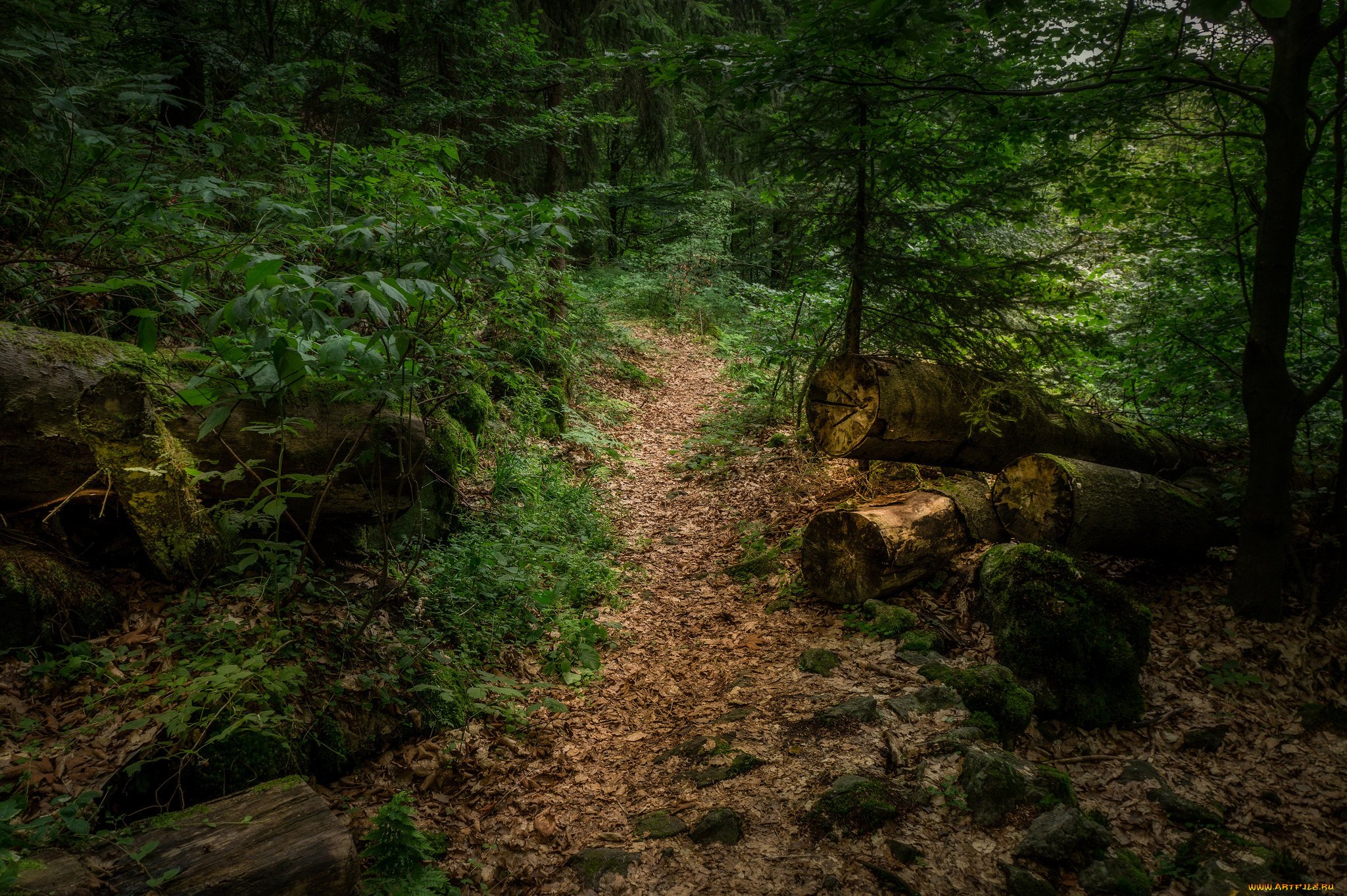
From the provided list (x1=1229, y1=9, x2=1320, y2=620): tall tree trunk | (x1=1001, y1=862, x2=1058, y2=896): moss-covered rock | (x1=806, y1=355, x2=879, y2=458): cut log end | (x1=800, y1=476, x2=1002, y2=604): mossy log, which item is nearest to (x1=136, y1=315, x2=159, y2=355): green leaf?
(x1=1001, y1=862, x2=1058, y2=896): moss-covered rock

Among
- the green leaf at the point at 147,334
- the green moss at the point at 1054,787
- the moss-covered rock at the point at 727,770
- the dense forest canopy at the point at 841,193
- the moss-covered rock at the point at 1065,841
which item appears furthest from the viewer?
the moss-covered rock at the point at 727,770

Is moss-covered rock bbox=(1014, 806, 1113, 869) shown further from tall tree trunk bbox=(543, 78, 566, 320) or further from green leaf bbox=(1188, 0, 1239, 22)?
tall tree trunk bbox=(543, 78, 566, 320)

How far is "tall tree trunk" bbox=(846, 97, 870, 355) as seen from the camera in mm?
6115

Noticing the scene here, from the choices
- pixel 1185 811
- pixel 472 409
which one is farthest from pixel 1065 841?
pixel 472 409

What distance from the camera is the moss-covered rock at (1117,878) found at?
2.86 m

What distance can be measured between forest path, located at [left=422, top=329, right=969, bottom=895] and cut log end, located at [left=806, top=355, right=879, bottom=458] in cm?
147

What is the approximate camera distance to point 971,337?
642 cm

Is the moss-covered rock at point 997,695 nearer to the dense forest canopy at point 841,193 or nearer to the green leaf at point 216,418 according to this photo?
the dense forest canopy at point 841,193

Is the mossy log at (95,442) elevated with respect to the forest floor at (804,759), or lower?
elevated

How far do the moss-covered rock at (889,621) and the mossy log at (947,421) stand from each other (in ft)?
5.14

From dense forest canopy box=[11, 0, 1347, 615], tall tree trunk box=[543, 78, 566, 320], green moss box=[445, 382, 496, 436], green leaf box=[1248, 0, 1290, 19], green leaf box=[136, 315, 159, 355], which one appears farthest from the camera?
tall tree trunk box=[543, 78, 566, 320]

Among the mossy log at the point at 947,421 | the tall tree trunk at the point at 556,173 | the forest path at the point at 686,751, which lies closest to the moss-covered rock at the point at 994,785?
the forest path at the point at 686,751

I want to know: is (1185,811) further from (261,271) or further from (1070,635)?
(261,271)

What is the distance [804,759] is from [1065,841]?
1.44 m
